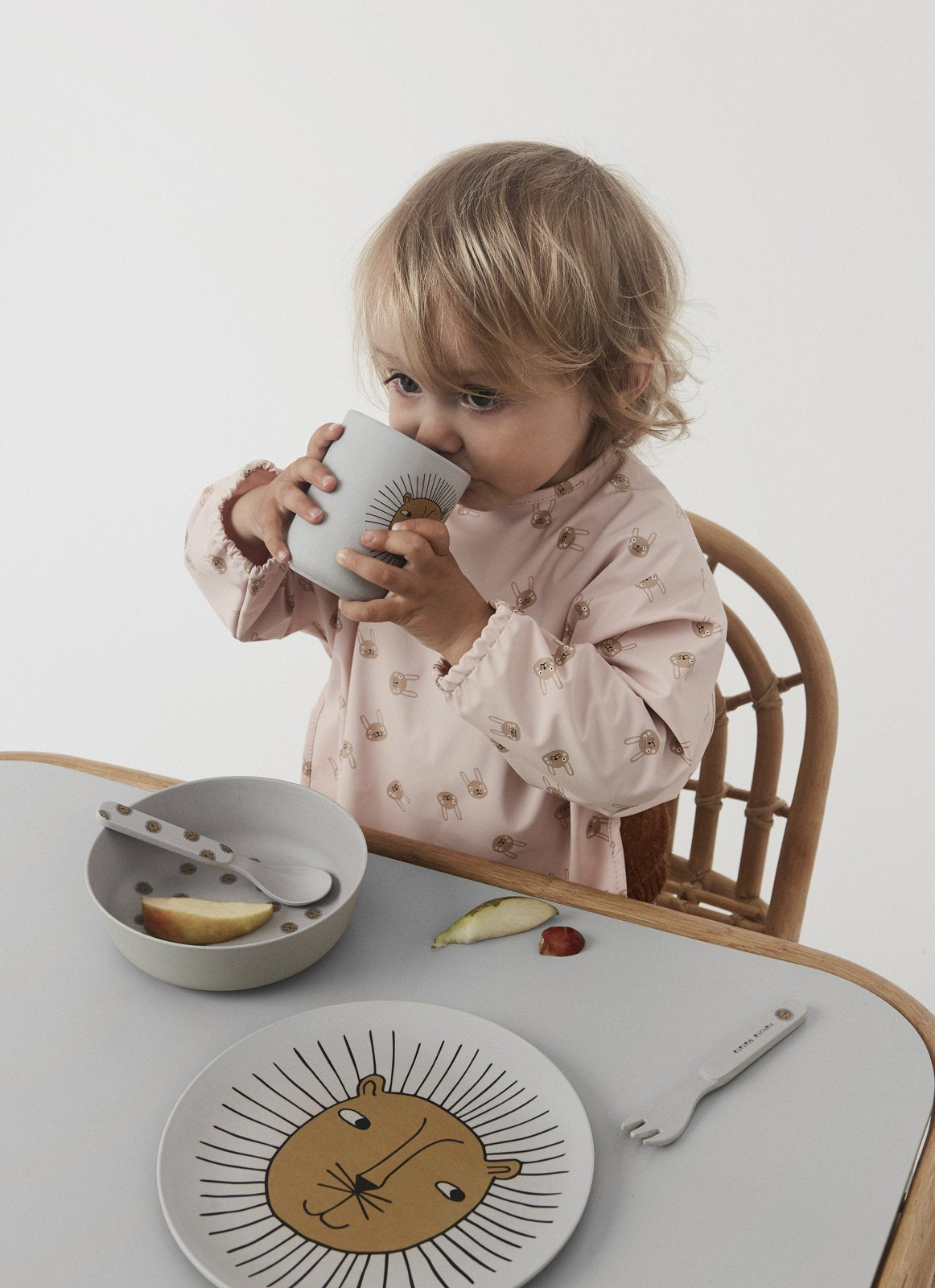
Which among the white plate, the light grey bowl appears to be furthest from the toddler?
the white plate

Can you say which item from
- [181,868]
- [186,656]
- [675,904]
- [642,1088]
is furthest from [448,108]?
[642,1088]

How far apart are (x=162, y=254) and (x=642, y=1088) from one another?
8.31 feet

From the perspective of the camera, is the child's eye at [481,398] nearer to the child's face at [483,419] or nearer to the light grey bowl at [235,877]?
the child's face at [483,419]

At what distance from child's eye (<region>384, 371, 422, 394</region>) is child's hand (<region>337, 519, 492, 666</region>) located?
135 mm

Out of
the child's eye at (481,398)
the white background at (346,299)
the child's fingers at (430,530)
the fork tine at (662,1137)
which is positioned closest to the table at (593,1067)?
the fork tine at (662,1137)

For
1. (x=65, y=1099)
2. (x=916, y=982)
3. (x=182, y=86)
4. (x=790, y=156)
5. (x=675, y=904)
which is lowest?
(x=916, y=982)

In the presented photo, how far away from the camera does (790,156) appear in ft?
6.74

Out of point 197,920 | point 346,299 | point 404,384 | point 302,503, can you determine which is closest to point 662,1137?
point 197,920

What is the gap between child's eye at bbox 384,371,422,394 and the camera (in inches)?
32.4

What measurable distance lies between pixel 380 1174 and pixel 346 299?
5.40 ft

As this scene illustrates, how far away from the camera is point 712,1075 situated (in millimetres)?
583

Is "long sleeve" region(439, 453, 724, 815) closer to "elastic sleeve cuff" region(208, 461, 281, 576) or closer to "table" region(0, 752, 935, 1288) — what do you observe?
"table" region(0, 752, 935, 1288)

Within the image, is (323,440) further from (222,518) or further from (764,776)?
(764,776)

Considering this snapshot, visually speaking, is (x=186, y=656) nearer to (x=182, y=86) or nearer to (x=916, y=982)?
→ (x=182, y=86)
